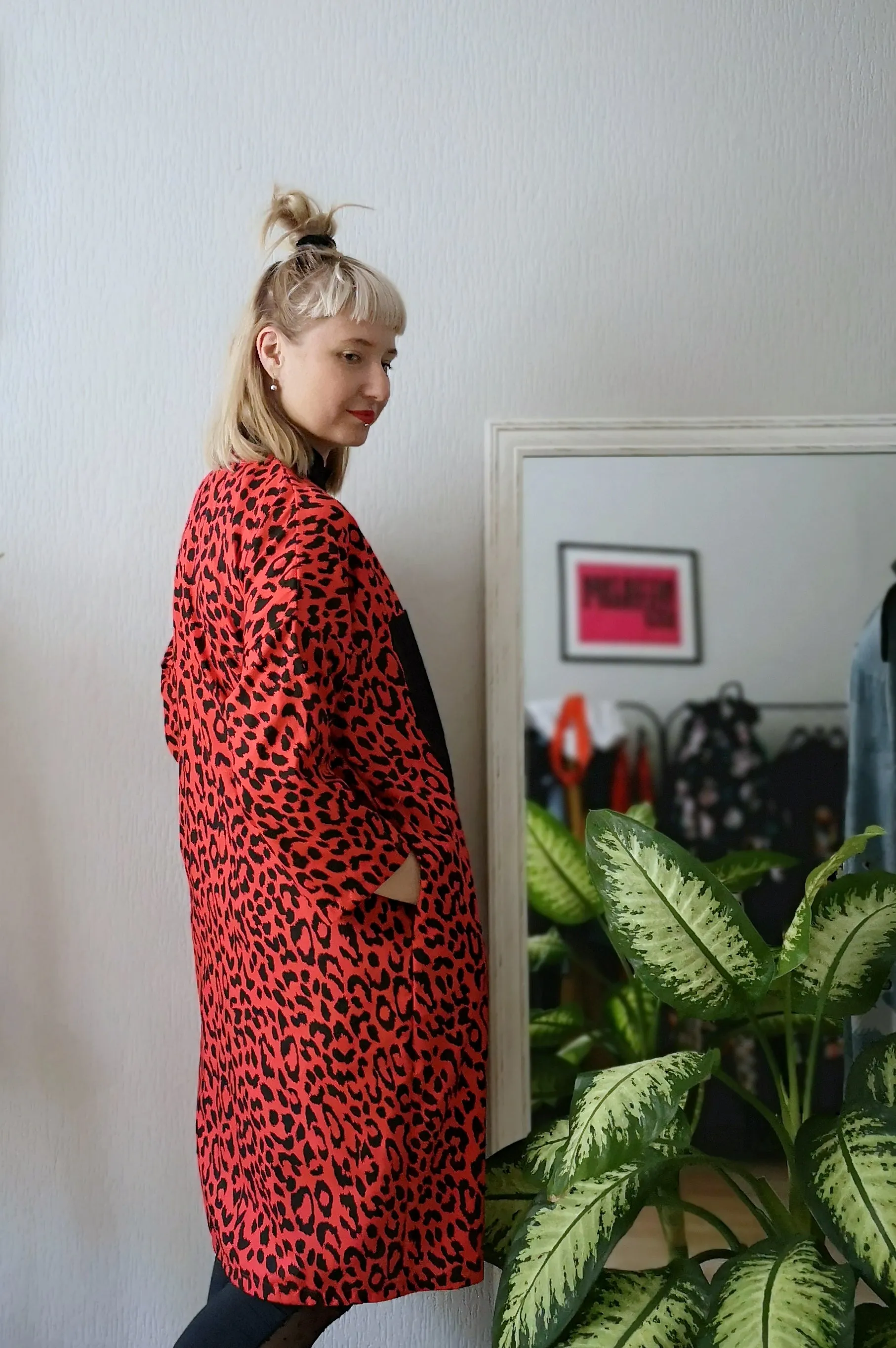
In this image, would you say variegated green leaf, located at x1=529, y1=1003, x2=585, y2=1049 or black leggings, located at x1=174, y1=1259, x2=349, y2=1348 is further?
variegated green leaf, located at x1=529, y1=1003, x2=585, y2=1049

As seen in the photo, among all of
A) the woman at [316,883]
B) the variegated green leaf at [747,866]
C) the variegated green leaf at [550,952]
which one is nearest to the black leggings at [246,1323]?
the woman at [316,883]

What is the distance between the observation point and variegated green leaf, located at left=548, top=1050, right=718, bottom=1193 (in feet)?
3.46

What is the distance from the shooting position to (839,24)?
5.43 ft

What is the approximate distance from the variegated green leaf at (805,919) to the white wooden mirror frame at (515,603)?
0.48 m

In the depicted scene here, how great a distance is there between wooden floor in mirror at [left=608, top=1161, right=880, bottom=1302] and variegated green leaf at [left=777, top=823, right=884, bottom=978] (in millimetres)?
534

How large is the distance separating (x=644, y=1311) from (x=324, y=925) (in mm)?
496

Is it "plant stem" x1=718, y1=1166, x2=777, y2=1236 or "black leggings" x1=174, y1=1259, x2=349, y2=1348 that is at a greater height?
"plant stem" x1=718, y1=1166, x2=777, y2=1236

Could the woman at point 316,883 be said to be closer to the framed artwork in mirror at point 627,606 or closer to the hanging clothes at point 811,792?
the framed artwork in mirror at point 627,606

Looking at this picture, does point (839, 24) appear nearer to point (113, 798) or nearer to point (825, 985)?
point (825, 985)

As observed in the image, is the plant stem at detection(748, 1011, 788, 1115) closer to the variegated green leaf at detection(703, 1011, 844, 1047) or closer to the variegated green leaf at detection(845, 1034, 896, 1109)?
the variegated green leaf at detection(845, 1034, 896, 1109)

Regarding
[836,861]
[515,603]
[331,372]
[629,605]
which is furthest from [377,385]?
[836,861]

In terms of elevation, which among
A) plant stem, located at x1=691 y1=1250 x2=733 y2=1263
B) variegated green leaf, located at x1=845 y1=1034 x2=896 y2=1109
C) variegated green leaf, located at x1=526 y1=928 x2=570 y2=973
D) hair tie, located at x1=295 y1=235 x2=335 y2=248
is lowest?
plant stem, located at x1=691 y1=1250 x2=733 y2=1263

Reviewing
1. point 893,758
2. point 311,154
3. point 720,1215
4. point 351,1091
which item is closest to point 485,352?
point 311,154

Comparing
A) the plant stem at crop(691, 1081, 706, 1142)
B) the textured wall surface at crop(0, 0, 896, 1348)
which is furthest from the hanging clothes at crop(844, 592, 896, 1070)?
the textured wall surface at crop(0, 0, 896, 1348)
